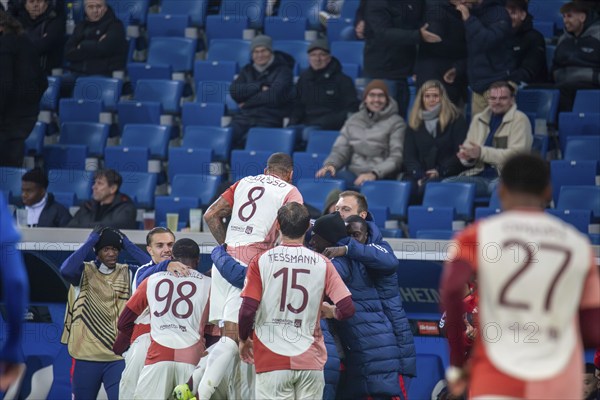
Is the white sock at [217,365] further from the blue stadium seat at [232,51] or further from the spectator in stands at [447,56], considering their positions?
the blue stadium seat at [232,51]

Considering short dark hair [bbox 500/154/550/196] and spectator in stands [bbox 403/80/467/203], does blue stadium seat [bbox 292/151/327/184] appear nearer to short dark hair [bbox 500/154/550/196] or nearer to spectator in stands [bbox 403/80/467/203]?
spectator in stands [bbox 403/80/467/203]

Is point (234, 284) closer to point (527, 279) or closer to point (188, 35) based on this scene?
point (527, 279)

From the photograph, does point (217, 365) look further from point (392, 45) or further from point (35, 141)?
point (35, 141)

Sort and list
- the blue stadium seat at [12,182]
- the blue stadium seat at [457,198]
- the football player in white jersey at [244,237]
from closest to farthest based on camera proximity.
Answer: the football player in white jersey at [244,237], the blue stadium seat at [457,198], the blue stadium seat at [12,182]

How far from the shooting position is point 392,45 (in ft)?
42.1

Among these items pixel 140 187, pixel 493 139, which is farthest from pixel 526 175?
pixel 140 187

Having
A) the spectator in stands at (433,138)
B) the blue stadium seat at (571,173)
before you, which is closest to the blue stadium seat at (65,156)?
the spectator in stands at (433,138)

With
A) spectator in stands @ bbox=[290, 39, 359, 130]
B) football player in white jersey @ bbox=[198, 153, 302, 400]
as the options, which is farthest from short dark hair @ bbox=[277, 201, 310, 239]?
spectator in stands @ bbox=[290, 39, 359, 130]

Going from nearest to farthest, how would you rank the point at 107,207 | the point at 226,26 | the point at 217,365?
1. the point at 217,365
2. the point at 107,207
3. the point at 226,26

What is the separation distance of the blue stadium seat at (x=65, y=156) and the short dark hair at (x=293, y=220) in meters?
5.92

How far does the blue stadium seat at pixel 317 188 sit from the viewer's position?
38.7ft

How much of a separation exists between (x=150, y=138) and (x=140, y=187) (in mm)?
967

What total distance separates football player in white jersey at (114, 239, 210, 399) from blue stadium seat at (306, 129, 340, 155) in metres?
4.02

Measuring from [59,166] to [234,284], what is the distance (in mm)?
5490
